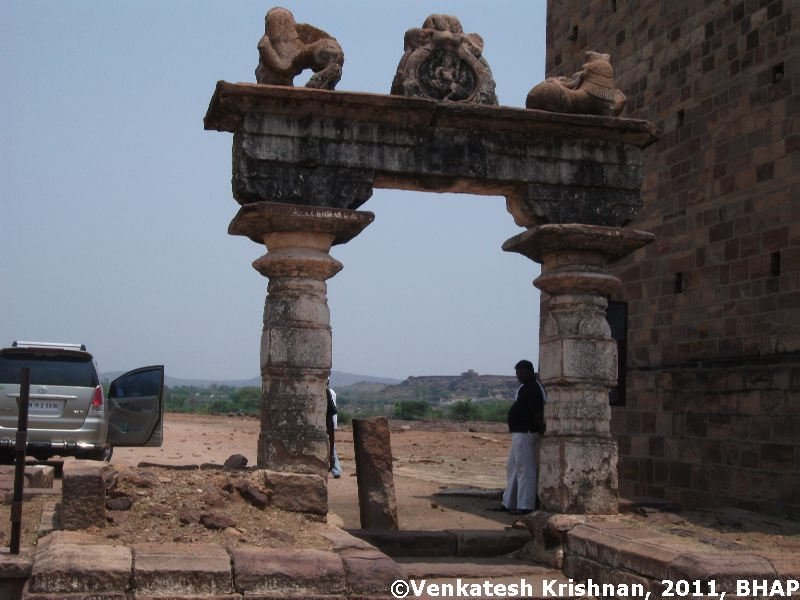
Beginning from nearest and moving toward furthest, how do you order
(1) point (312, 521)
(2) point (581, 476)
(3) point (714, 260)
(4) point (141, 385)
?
(1) point (312, 521) < (2) point (581, 476) < (3) point (714, 260) < (4) point (141, 385)

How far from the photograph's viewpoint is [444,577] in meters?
7.99

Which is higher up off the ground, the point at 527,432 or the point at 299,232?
the point at 299,232

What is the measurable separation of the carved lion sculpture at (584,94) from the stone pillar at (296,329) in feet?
6.24

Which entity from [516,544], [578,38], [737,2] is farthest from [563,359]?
[578,38]

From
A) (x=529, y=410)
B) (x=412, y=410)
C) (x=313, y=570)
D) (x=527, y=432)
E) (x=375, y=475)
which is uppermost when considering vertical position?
(x=529, y=410)

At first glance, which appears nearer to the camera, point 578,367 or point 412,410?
point 578,367

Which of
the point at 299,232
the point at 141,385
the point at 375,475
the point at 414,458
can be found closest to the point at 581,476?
the point at 375,475

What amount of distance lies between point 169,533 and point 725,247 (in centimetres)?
719

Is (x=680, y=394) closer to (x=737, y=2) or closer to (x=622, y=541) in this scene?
(x=737, y=2)

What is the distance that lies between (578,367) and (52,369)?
22.6ft

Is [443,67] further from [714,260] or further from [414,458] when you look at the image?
[414,458]

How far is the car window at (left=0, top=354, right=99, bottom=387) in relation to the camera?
504 inches

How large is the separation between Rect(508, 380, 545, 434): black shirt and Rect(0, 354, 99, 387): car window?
17.7 ft

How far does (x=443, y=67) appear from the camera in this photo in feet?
29.5
